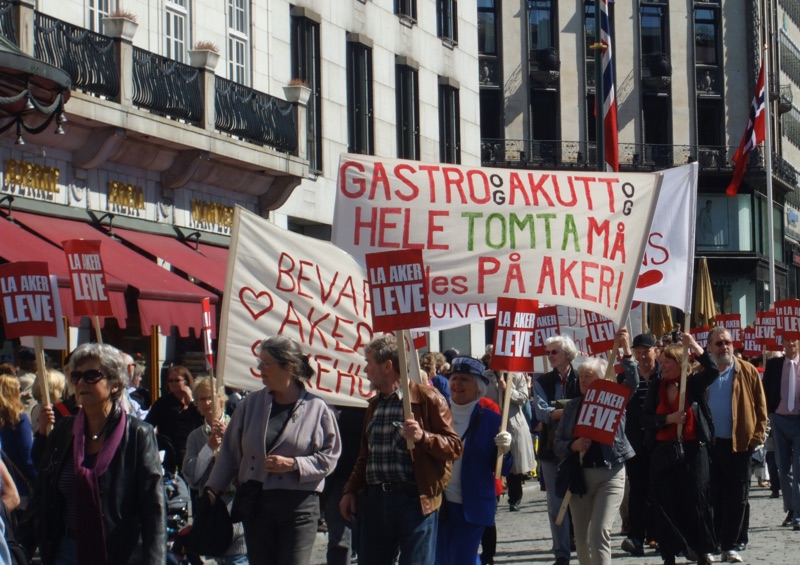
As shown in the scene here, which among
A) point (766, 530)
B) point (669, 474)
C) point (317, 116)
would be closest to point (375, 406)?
point (669, 474)

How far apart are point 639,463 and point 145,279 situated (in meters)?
8.79

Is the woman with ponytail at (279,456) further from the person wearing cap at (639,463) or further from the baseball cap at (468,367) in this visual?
the person wearing cap at (639,463)

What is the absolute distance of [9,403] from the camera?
10.2m

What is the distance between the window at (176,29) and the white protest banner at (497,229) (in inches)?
520

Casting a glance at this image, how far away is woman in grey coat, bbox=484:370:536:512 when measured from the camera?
16812 mm

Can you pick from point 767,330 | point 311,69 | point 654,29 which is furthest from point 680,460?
Answer: point 654,29

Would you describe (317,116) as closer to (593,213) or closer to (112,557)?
(593,213)

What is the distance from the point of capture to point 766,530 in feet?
51.2

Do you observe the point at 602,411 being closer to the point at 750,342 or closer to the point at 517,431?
the point at 517,431

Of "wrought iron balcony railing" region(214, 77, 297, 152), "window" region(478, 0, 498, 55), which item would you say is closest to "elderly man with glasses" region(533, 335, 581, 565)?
"wrought iron balcony railing" region(214, 77, 297, 152)

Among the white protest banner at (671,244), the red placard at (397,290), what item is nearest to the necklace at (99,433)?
the red placard at (397,290)

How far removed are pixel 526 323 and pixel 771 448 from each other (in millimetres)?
10449

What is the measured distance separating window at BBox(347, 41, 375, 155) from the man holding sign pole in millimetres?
19062

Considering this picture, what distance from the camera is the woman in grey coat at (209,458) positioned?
1020 centimetres
